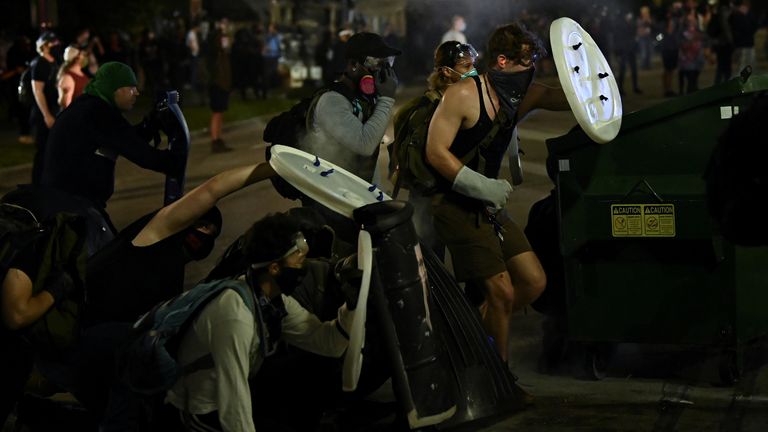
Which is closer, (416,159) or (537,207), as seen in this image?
(416,159)

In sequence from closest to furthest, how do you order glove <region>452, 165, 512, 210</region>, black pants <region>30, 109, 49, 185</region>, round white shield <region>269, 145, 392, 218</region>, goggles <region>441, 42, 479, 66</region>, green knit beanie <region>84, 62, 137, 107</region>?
round white shield <region>269, 145, 392, 218</region>, glove <region>452, 165, 512, 210</region>, goggles <region>441, 42, 479, 66</region>, green knit beanie <region>84, 62, 137, 107</region>, black pants <region>30, 109, 49, 185</region>

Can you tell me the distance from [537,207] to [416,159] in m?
0.89

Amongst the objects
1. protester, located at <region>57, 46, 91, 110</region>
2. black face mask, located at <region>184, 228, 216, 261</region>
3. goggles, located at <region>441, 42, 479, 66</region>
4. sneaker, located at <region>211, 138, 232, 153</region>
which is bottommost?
sneaker, located at <region>211, 138, 232, 153</region>

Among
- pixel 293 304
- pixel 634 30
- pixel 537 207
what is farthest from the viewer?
pixel 634 30

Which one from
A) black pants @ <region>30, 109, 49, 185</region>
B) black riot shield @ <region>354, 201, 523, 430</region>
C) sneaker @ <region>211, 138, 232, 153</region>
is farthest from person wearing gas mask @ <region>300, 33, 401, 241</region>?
sneaker @ <region>211, 138, 232, 153</region>

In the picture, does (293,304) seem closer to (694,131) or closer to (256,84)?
(694,131)

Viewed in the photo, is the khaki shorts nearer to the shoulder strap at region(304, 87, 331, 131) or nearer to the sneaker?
the shoulder strap at region(304, 87, 331, 131)

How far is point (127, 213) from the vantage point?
43.5ft

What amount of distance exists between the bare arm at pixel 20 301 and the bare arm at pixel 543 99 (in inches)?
95.0

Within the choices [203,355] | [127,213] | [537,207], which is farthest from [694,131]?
[127,213]

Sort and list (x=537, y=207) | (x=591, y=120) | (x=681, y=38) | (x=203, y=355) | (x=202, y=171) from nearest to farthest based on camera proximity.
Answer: (x=203, y=355)
(x=591, y=120)
(x=537, y=207)
(x=202, y=171)
(x=681, y=38)

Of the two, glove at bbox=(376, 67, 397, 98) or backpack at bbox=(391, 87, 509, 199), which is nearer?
backpack at bbox=(391, 87, 509, 199)

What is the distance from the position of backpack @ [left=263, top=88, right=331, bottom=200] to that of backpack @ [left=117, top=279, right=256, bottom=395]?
4.56 feet

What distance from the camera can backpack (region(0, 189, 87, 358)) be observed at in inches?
215
